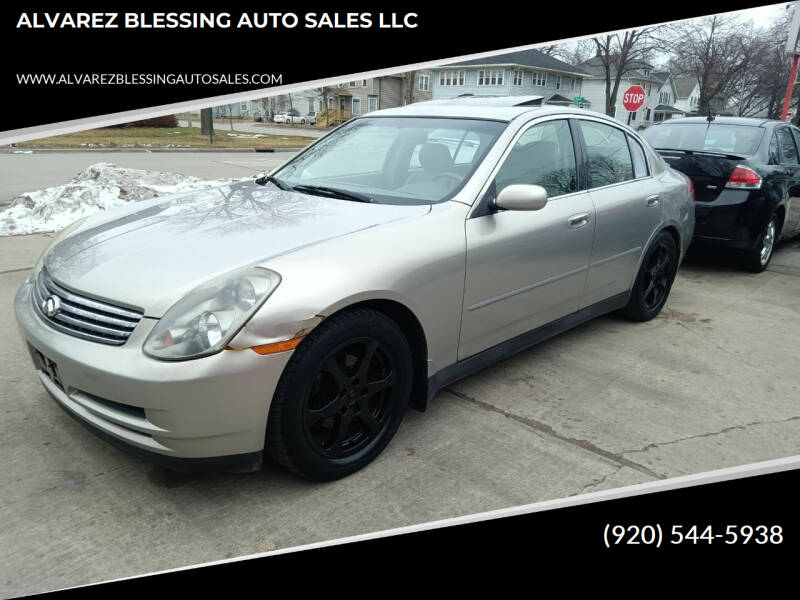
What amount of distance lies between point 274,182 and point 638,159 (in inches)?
105

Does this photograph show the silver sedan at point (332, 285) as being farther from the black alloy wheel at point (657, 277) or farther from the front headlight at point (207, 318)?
the black alloy wheel at point (657, 277)

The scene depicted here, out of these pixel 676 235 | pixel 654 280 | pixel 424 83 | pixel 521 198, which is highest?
pixel 424 83

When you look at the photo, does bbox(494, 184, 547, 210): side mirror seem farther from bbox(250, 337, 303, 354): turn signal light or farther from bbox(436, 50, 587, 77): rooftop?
bbox(436, 50, 587, 77): rooftop

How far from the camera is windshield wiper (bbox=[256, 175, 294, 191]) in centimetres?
365

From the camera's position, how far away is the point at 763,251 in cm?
653

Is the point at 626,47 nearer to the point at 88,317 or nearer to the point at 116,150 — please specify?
the point at 116,150

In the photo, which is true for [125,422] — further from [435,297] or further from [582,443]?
[582,443]

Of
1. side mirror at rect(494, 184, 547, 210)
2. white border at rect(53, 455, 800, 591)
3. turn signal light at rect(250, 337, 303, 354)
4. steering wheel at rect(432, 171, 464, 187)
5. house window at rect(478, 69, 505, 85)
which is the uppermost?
house window at rect(478, 69, 505, 85)

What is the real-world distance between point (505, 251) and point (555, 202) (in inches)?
24.8


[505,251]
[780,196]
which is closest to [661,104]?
[780,196]

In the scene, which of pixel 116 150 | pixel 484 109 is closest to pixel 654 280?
pixel 484 109

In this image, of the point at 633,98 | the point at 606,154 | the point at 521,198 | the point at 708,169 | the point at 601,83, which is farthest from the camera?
the point at 601,83

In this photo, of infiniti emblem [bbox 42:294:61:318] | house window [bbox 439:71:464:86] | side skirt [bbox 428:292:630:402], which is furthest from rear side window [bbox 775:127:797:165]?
house window [bbox 439:71:464:86]

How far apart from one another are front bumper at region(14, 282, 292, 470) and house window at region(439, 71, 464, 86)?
56.1m
